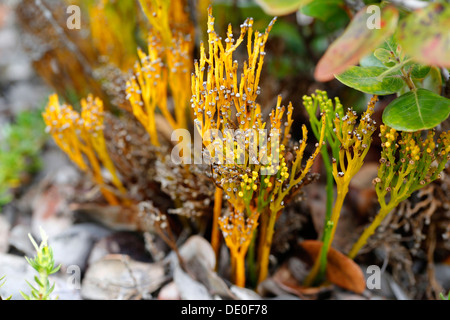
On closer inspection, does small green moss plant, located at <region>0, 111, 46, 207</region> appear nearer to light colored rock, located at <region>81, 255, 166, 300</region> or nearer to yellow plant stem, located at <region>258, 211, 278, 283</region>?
light colored rock, located at <region>81, 255, 166, 300</region>

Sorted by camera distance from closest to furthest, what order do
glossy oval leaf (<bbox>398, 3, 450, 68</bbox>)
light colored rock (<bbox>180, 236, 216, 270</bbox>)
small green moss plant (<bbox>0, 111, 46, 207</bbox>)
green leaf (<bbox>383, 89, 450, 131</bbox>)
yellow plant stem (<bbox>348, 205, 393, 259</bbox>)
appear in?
glossy oval leaf (<bbox>398, 3, 450, 68</bbox>) < green leaf (<bbox>383, 89, 450, 131</bbox>) < yellow plant stem (<bbox>348, 205, 393, 259</bbox>) < light colored rock (<bbox>180, 236, 216, 270</bbox>) < small green moss plant (<bbox>0, 111, 46, 207</bbox>)

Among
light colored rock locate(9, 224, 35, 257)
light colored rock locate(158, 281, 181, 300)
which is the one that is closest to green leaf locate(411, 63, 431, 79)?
light colored rock locate(158, 281, 181, 300)

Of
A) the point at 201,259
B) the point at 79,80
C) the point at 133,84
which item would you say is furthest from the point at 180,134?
the point at 79,80

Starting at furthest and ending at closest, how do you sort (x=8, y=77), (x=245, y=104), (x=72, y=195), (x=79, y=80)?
(x=8, y=77), (x=79, y=80), (x=72, y=195), (x=245, y=104)

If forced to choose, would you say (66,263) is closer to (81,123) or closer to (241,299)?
(81,123)

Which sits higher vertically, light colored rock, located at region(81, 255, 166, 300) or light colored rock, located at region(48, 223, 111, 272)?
light colored rock, located at region(48, 223, 111, 272)

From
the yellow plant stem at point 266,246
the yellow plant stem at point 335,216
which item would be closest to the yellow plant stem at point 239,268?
the yellow plant stem at point 266,246
